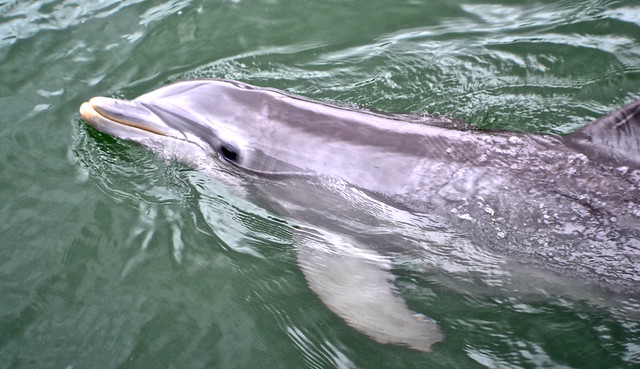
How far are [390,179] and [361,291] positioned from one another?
104 cm

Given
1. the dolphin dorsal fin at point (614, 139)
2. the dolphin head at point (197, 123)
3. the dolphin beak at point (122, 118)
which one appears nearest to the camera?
the dolphin dorsal fin at point (614, 139)

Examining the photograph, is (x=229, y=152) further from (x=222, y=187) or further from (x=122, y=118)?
(x=122, y=118)

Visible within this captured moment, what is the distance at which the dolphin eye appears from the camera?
5.64 metres

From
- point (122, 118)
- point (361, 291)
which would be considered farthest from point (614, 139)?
point (122, 118)

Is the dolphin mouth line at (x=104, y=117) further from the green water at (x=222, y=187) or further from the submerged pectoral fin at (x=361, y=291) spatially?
the submerged pectoral fin at (x=361, y=291)

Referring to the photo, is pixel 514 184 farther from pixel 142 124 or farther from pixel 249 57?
pixel 249 57

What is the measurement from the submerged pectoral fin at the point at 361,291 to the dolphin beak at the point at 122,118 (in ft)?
5.59

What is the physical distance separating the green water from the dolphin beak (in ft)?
1.44

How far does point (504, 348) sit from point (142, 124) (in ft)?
12.2

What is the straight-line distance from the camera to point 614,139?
17.7 feet

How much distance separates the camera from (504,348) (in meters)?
5.29

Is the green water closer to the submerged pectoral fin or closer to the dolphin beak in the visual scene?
the submerged pectoral fin

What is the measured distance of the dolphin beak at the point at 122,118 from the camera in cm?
577

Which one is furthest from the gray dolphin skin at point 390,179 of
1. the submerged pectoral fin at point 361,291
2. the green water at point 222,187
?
the green water at point 222,187
